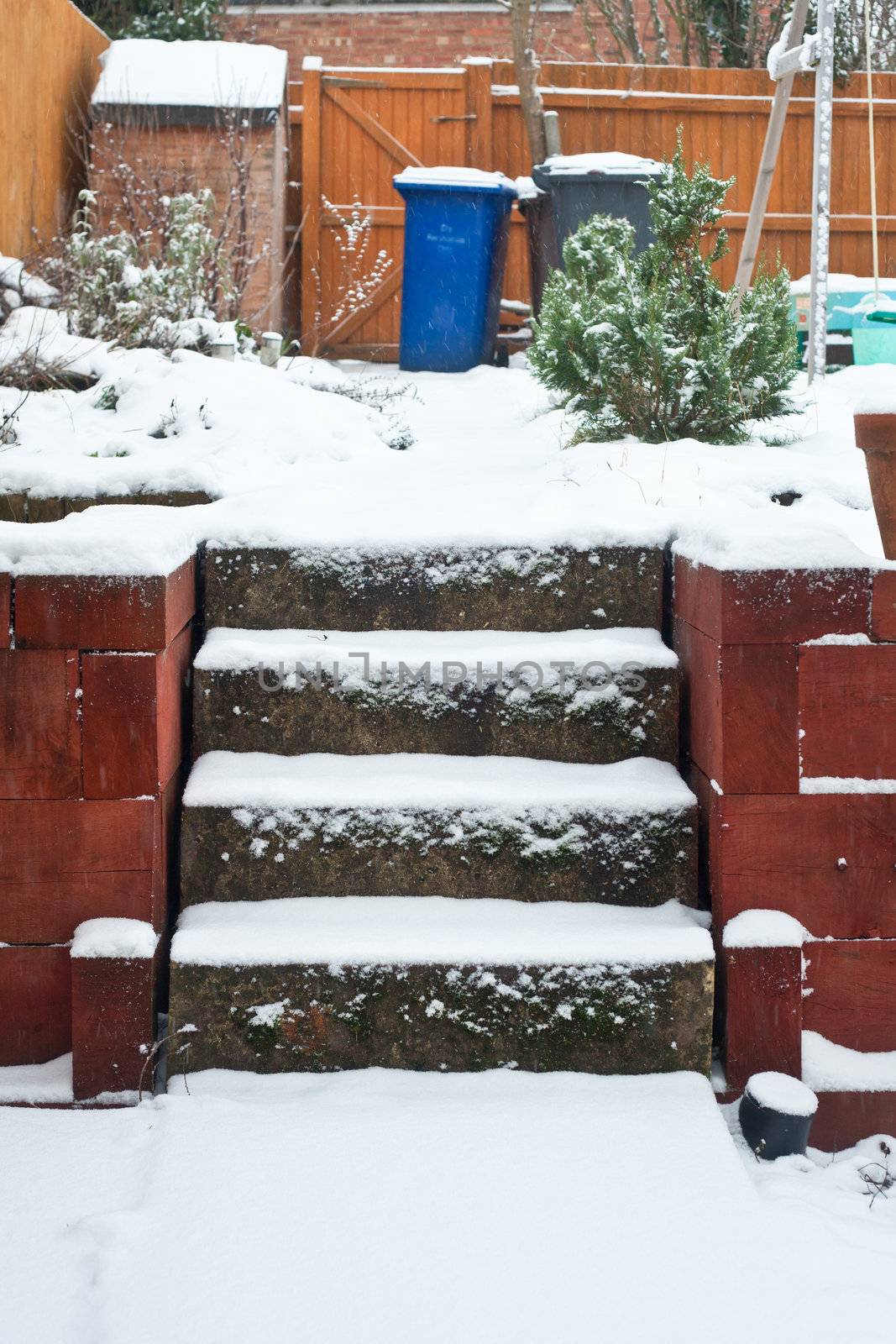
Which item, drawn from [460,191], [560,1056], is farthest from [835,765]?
[460,191]

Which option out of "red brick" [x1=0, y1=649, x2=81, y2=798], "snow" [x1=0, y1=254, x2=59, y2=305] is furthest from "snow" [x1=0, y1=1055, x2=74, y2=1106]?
"snow" [x1=0, y1=254, x2=59, y2=305]

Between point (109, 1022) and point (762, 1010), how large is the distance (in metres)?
1.18

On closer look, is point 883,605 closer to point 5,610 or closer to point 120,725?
point 120,725

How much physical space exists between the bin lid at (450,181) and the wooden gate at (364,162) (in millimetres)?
1611

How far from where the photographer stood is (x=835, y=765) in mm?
2213

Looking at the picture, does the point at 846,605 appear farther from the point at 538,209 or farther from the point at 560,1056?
the point at 538,209

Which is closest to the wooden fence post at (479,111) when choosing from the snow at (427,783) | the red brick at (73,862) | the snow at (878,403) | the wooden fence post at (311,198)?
the wooden fence post at (311,198)

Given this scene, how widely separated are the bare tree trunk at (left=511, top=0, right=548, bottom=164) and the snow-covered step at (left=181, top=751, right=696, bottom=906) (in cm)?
821

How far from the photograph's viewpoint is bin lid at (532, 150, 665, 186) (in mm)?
7238

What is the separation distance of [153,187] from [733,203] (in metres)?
5.11

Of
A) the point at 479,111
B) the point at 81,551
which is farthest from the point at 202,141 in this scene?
the point at 81,551

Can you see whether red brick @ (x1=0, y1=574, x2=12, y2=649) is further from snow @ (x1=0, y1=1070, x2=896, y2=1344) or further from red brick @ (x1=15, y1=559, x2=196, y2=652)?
snow @ (x1=0, y1=1070, x2=896, y2=1344)

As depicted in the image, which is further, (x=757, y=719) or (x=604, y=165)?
(x=604, y=165)

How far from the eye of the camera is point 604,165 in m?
7.30
